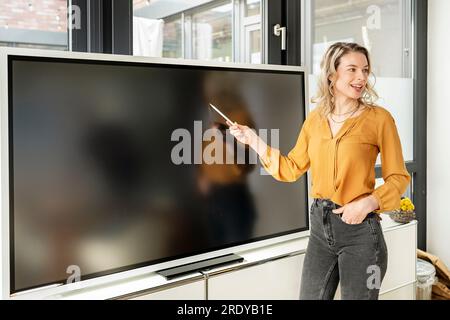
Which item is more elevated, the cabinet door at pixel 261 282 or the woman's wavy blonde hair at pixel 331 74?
the woman's wavy blonde hair at pixel 331 74

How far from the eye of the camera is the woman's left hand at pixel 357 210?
1.23m

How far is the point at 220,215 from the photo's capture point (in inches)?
61.9

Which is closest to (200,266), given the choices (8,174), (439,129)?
(8,174)

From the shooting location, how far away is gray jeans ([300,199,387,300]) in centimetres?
127

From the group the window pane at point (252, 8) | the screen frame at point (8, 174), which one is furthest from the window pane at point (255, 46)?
the screen frame at point (8, 174)

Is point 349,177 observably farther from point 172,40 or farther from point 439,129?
point 439,129

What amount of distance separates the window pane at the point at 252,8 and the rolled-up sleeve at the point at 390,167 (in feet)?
3.21

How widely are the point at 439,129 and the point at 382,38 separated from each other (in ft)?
2.03

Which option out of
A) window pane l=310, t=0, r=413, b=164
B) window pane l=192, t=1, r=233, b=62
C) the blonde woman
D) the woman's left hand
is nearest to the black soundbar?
the blonde woman

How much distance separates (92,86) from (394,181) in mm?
850

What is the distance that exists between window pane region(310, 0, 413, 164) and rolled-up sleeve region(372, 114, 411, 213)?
3.15 feet

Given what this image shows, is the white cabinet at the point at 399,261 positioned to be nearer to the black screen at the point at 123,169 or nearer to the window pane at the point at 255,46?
the black screen at the point at 123,169

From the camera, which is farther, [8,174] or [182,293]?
[182,293]

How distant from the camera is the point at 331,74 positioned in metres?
1.24
